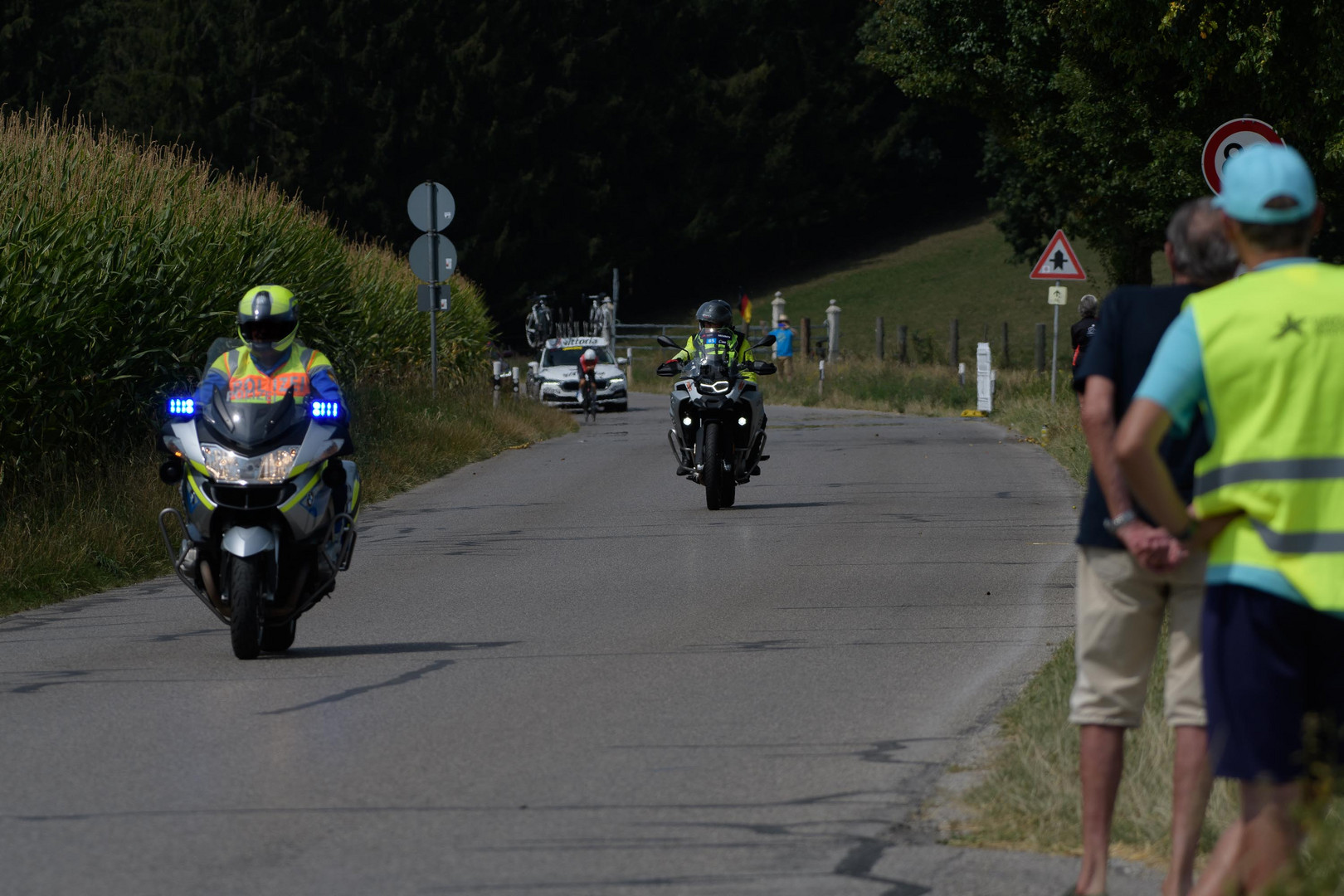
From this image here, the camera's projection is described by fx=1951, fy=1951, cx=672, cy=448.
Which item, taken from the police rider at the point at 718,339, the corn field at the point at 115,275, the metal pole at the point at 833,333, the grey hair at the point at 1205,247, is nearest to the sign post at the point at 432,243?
the corn field at the point at 115,275

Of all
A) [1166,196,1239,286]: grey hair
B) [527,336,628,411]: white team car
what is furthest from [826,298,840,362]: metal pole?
[1166,196,1239,286]: grey hair

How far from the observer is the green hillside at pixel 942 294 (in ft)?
218

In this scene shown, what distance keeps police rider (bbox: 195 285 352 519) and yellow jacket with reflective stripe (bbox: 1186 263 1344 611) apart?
5781mm

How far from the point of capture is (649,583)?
11.9m

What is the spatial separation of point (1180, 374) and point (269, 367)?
5969 millimetres

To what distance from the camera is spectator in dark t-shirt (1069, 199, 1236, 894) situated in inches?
180

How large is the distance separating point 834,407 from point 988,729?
3306 cm

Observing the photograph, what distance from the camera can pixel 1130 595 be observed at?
188 inches

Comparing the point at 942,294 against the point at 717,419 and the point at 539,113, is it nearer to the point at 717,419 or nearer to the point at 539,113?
the point at 539,113

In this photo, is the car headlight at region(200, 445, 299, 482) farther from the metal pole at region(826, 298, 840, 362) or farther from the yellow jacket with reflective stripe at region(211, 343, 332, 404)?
the metal pole at region(826, 298, 840, 362)

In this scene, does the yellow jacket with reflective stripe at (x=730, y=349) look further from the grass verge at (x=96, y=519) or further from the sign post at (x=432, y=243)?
the sign post at (x=432, y=243)

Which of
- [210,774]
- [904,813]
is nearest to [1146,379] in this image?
[904,813]

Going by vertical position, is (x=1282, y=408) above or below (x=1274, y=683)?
above

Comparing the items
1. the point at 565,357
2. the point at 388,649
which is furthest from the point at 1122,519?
the point at 565,357
